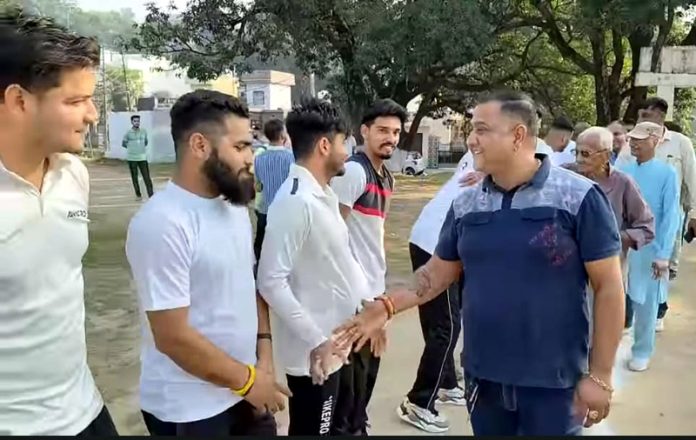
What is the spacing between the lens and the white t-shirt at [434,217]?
4250 millimetres

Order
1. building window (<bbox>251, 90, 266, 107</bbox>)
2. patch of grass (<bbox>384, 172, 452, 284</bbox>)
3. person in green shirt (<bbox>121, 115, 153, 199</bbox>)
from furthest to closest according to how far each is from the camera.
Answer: building window (<bbox>251, 90, 266, 107</bbox>)
person in green shirt (<bbox>121, 115, 153, 199</bbox>)
patch of grass (<bbox>384, 172, 452, 284</bbox>)

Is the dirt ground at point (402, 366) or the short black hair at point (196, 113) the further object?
the dirt ground at point (402, 366)

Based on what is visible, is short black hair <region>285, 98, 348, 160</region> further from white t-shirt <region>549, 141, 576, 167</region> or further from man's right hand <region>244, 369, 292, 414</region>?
white t-shirt <region>549, 141, 576, 167</region>

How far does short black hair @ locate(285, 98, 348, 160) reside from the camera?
3.15m

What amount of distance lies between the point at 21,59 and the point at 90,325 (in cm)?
482

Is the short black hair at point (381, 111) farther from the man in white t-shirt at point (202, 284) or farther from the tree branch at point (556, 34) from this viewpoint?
the tree branch at point (556, 34)

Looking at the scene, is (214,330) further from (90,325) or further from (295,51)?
(295,51)

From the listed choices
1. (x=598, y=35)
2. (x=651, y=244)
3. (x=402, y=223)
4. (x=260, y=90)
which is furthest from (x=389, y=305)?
(x=260, y=90)

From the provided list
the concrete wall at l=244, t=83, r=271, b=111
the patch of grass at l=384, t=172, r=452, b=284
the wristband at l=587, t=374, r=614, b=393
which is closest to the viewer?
the wristband at l=587, t=374, r=614, b=393

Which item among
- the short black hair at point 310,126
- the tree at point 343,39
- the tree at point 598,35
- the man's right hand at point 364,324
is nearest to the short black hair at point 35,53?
the short black hair at point 310,126

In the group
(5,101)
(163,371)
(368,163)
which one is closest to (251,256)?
(163,371)

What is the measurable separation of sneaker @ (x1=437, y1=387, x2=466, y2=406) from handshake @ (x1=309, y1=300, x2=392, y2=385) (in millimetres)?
1572

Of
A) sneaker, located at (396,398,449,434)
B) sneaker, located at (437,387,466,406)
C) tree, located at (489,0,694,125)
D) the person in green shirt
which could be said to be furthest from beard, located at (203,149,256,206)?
the person in green shirt

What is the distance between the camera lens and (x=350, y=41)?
17.2 meters
